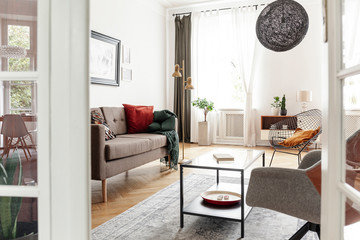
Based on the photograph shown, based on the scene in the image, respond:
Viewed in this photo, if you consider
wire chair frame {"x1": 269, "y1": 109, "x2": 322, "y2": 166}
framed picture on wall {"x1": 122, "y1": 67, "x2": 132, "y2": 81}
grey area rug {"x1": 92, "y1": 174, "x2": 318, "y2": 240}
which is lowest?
grey area rug {"x1": 92, "y1": 174, "x2": 318, "y2": 240}

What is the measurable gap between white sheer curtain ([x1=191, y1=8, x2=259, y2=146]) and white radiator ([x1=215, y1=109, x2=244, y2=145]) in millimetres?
131

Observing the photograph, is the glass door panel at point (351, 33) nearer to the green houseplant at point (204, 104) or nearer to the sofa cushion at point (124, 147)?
the sofa cushion at point (124, 147)

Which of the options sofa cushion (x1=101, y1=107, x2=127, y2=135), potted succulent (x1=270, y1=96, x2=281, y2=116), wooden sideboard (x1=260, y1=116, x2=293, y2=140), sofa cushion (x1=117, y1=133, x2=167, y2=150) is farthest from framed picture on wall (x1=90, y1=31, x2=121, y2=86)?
potted succulent (x1=270, y1=96, x2=281, y2=116)

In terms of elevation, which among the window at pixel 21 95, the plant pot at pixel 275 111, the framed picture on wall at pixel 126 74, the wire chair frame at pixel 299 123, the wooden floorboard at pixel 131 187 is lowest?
the wooden floorboard at pixel 131 187

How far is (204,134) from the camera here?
636 cm

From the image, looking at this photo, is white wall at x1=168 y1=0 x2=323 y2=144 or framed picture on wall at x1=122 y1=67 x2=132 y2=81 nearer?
framed picture on wall at x1=122 y1=67 x2=132 y2=81

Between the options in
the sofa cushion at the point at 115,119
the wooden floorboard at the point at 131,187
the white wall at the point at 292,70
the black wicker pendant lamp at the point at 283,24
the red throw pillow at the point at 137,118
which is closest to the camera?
the wooden floorboard at the point at 131,187

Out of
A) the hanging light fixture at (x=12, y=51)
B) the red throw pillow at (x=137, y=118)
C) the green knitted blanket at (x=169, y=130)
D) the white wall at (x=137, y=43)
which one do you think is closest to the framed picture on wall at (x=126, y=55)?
the white wall at (x=137, y=43)

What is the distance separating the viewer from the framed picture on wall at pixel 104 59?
4449mm

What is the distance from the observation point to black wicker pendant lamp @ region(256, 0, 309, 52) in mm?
2910

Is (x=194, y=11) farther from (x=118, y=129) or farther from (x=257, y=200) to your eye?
(x=257, y=200)

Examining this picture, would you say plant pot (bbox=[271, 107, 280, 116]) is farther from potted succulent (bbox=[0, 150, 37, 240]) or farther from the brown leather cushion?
potted succulent (bbox=[0, 150, 37, 240])

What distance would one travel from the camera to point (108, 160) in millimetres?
2803

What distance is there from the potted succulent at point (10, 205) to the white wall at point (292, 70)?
585 centimetres
